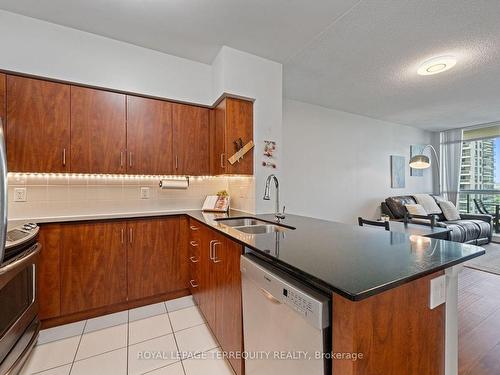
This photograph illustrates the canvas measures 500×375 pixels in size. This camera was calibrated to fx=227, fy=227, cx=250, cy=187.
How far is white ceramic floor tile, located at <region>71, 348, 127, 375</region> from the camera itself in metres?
1.49

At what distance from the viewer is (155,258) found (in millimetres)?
2291

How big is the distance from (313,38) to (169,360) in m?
2.91

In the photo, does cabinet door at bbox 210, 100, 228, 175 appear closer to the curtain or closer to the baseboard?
the baseboard

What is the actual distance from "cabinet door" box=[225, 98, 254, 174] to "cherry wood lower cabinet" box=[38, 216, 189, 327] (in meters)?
0.85

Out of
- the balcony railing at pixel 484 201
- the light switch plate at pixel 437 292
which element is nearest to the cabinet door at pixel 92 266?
the light switch plate at pixel 437 292

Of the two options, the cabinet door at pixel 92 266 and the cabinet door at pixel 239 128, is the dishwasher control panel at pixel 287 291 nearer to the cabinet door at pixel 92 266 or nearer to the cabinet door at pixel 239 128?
the cabinet door at pixel 239 128

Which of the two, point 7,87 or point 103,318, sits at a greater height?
point 7,87

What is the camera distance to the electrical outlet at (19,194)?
82.4 inches

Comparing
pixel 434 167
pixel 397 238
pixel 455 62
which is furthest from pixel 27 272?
pixel 434 167

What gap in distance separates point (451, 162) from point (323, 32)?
5548mm

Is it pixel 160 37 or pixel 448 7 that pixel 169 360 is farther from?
pixel 448 7

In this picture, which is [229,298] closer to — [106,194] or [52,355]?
[52,355]

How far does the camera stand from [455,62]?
8.39 feet

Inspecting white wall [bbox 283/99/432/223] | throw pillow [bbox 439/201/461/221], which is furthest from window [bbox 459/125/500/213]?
white wall [bbox 283/99/432/223]
